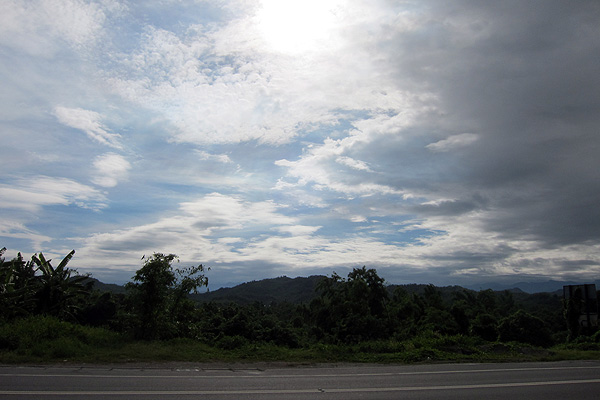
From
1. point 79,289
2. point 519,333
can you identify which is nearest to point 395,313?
point 519,333

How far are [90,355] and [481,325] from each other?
81.1 feet

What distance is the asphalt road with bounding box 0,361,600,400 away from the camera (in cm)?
766

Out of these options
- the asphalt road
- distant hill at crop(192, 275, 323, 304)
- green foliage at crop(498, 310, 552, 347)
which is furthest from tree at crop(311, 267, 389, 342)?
distant hill at crop(192, 275, 323, 304)

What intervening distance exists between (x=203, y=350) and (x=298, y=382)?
Result: 656cm

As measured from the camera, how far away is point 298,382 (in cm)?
912

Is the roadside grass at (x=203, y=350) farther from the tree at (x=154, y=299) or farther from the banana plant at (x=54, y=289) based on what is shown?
the banana plant at (x=54, y=289)

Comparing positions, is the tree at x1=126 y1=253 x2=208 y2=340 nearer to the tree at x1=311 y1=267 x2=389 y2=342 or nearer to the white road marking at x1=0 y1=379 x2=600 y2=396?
the white road marking at x1=0 y1=379 x2=600 y2=396

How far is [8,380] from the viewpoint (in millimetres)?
8516

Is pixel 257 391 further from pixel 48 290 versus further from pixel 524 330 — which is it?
pixel 524 330

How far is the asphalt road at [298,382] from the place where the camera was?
7664 mm

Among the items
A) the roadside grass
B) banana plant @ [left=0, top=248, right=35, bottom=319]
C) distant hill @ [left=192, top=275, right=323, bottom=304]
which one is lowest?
distant hill @ [left=192, top=275, right=323, bottom=304]

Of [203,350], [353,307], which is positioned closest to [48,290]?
[203,350]

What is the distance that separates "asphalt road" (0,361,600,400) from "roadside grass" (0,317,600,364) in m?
1.40

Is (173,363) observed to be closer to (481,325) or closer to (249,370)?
(249,370)
